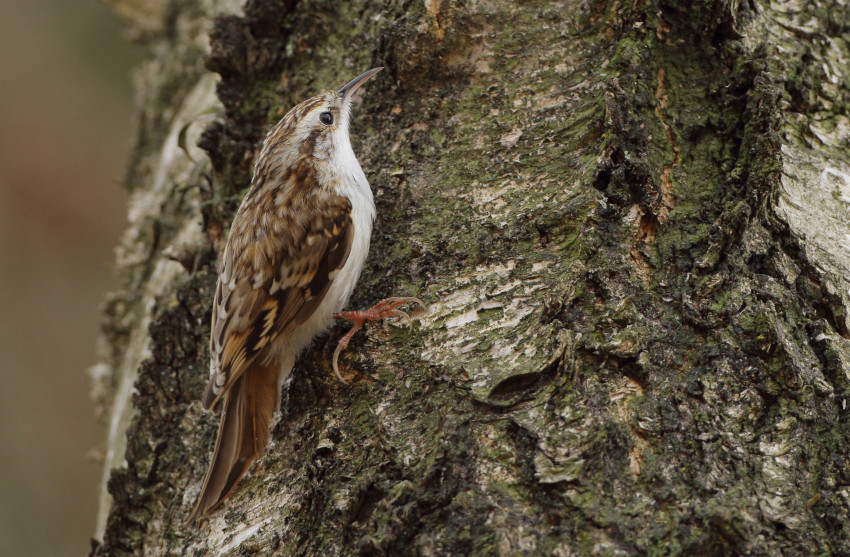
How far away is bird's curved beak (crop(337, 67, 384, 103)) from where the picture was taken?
2000mm

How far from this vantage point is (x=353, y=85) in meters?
2.04

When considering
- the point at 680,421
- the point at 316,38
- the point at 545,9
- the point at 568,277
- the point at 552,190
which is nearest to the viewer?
the point at 680,421

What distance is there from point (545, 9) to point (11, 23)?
414 centimetres

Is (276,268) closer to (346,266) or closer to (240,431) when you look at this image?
(346,266)

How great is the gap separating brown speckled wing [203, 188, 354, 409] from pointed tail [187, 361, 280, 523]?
0.07 metres

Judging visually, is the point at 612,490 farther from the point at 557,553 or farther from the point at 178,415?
the point at 178,415

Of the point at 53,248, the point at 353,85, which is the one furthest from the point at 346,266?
the point at 53,248

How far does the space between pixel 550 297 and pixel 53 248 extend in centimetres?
385

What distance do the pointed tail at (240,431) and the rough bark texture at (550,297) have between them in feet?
0.16

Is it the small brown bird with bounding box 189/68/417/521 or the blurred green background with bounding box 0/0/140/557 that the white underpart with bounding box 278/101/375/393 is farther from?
the blurred green background with bounding box 0/0/140/557

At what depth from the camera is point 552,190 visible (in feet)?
5.60

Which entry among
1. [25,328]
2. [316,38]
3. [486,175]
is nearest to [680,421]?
[486,175]

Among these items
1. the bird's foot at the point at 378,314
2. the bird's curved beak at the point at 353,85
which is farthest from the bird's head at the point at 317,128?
the bird's foot at the point at 378,314

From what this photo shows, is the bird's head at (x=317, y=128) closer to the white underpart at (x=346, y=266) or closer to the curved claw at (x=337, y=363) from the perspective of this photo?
the white underpart at (x=346, y=266)
